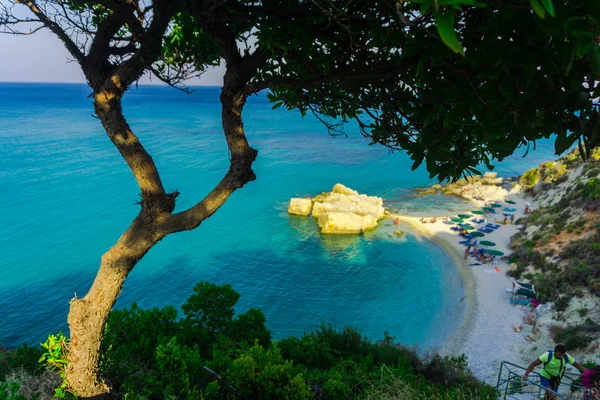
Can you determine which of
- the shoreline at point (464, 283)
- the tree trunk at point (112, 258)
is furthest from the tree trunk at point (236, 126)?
the shoreline at point (464, 283)

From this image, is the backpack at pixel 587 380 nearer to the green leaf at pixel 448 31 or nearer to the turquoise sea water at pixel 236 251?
the turquoise sea water at pixel 236 251

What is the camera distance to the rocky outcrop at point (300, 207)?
3794cm

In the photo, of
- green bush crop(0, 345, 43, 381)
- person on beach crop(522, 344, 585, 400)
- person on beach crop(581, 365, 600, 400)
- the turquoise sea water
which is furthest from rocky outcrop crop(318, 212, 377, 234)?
green bush crop(0, 345, 43, 381)

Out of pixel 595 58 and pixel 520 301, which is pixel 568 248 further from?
pixel 595 58

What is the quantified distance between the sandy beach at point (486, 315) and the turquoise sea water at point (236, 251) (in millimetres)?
923

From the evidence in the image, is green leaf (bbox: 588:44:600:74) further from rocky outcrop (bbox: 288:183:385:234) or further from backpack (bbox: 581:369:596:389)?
rocky outcrop (bbox: 288:183:385:234)

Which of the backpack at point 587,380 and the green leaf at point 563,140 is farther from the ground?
the green leaf at point 563,140

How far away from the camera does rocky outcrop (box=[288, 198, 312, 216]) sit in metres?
37.9

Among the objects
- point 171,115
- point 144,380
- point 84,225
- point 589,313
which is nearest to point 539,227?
point 589,313

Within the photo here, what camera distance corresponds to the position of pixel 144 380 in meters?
6.33

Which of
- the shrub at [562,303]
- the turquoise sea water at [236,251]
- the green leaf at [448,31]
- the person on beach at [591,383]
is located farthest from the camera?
the turquoise sea water at [236,251]

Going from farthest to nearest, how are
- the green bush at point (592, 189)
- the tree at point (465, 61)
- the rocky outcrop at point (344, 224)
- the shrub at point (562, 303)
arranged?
the rocky outcrop at point (344, 224) < the green bush at point (592, 189) < the shrub at point (562, 303) < the tree at point (465, 61)

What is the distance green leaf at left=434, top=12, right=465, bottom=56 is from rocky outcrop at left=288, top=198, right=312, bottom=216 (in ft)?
120

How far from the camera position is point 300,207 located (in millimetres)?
38031
